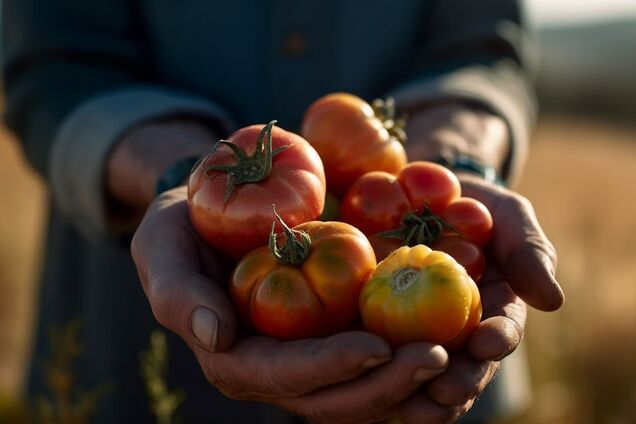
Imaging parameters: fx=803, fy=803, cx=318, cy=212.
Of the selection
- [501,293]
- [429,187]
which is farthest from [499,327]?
[429,187]

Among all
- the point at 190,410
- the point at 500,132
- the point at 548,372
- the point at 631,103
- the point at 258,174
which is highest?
the point at 258,174

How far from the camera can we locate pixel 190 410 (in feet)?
10.1

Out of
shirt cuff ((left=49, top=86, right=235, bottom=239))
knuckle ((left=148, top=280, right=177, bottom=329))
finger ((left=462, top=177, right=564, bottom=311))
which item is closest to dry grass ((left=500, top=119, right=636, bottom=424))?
finger ((left=462, top=177, right=564, bottom=311))

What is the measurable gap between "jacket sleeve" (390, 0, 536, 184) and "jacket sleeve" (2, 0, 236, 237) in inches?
32.7

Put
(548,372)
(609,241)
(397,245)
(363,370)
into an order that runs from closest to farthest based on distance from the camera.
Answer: (363,370) < (397,245) < (548,372) < (609,241)

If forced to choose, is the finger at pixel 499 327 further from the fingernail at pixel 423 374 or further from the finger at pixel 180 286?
the finger at pixel 180 286

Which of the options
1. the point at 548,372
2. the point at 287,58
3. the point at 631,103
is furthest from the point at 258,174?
the point at 631,103

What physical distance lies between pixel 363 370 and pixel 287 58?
1.64m

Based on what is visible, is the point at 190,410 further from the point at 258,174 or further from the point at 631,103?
the point at 631,103

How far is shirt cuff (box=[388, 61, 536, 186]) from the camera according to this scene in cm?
290

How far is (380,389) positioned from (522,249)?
0.58 m

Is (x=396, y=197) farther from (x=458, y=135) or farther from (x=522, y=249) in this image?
(x=458, y=135)

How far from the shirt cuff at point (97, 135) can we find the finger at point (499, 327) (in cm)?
125

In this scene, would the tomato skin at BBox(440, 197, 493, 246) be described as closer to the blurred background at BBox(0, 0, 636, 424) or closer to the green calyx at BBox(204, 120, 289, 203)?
the green calyx at BBox(204, 120, 289, 203)
